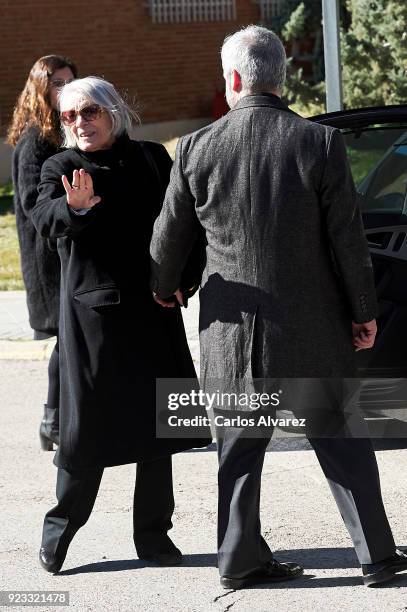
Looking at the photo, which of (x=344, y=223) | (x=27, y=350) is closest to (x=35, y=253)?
(x=344, y=223)

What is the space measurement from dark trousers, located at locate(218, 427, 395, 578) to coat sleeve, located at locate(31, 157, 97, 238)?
0.85 meters

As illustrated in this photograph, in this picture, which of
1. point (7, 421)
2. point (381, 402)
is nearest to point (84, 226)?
point (381, 402)

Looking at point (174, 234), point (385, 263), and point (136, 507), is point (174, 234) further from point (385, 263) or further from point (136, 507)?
point (385, 263)

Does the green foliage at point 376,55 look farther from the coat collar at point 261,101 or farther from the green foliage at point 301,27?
the coat collar at point 261,101

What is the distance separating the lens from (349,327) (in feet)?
12.9

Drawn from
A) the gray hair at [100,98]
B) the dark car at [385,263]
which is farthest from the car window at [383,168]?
the gray hair at [100,98]

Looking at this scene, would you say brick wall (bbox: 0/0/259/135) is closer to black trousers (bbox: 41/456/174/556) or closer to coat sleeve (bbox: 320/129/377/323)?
black trousers (bbox: 41/456/174/556)

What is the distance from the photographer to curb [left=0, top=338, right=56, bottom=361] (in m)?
8.02

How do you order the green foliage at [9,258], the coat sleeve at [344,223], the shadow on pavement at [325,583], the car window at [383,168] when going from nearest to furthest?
the coat sleeve at [344,223] < the shadow on pavement at [325,583] < the car window at [383,168] < the green foliage at [9,258]

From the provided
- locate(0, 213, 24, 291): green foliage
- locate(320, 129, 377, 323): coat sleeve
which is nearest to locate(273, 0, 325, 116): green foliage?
locate(0, 213, 24, 291): green foliage

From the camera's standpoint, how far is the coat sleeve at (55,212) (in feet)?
13.0

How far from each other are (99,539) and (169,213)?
4.73ft

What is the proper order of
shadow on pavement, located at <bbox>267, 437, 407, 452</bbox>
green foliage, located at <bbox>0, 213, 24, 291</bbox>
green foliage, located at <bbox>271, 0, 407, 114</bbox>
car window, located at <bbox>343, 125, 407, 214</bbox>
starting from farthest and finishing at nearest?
green foliage, located at <bbox>271, 0, 407, 114</bbox> → green foliage, located at <bbox>0, 213, 24, 291</bbox> → shadow on pavement, located at <bbox>267, 437, 407, 452</bbox> → car window, located at <bbox>343, 125, 407, 214</bbox>

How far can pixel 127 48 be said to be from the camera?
60.5 feet
